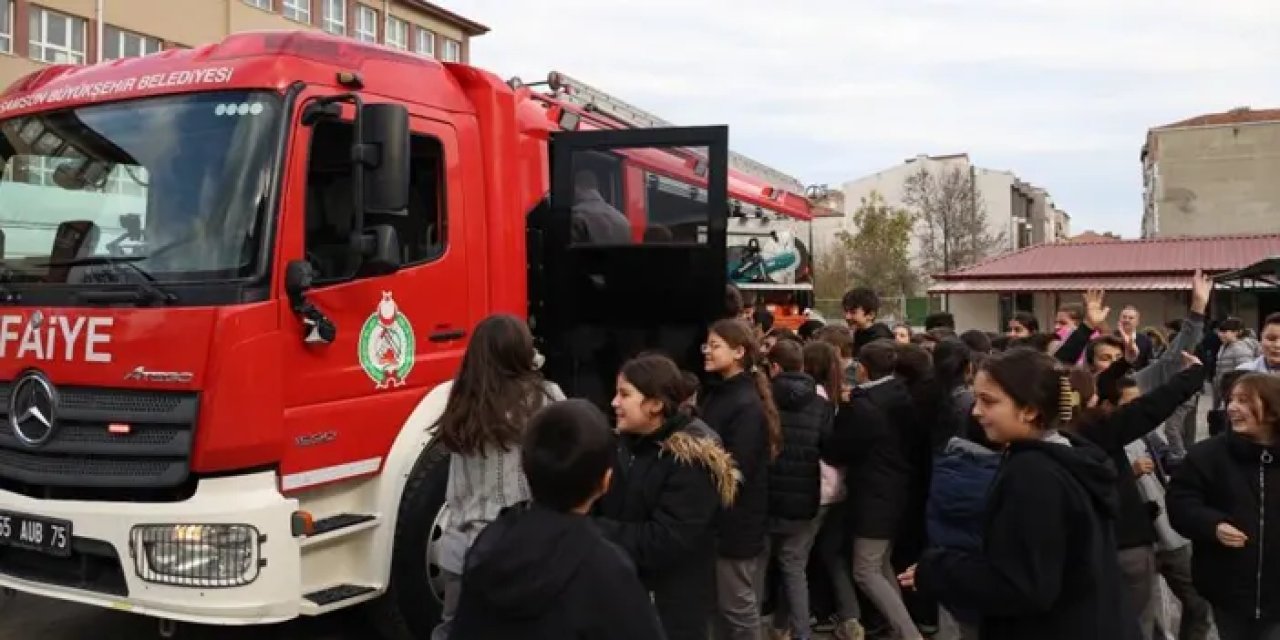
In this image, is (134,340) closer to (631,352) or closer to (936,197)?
(631,352)

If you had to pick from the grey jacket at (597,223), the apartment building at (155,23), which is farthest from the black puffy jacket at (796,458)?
the apartment building at (155,23)

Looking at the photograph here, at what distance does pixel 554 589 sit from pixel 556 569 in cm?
4

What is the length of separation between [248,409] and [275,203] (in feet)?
2.75

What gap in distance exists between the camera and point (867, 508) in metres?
5.00

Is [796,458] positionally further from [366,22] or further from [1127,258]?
[366,22]

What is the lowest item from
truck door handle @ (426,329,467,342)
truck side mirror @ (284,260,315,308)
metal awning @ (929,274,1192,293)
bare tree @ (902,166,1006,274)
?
truck door handle @ (426,329,467,342)

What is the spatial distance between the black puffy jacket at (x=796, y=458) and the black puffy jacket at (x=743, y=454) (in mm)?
426

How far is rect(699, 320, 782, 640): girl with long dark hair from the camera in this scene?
4203 millimetres

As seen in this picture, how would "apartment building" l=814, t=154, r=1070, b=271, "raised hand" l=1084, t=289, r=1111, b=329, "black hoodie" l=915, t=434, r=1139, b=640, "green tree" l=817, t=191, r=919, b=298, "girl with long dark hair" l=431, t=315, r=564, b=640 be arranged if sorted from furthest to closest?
"apartment building" l=814, t=154, r=1070, b=271, "green tree" l=817, t=191, r=919, b=298, "raised hand" l=1084, t=289, r=1111, b=329, "girl with long dark hair" l=431, t=315, r=564, b=640, "black hoodie" l=915, t=434, r=1139, b=640

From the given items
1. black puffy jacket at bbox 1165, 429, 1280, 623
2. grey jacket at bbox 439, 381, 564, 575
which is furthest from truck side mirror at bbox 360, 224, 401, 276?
black puffy jacket at bbox 1165, 429, 1280, 623

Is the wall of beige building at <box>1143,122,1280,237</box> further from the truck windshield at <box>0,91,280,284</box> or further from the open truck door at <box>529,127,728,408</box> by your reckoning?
the truck windshield at <box>0,91,280,284</box>

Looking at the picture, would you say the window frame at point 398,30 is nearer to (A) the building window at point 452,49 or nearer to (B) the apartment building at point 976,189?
(A) the building window at point 452,49

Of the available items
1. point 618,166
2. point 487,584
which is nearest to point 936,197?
point 618,166

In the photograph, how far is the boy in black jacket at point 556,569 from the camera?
6.49 ft
